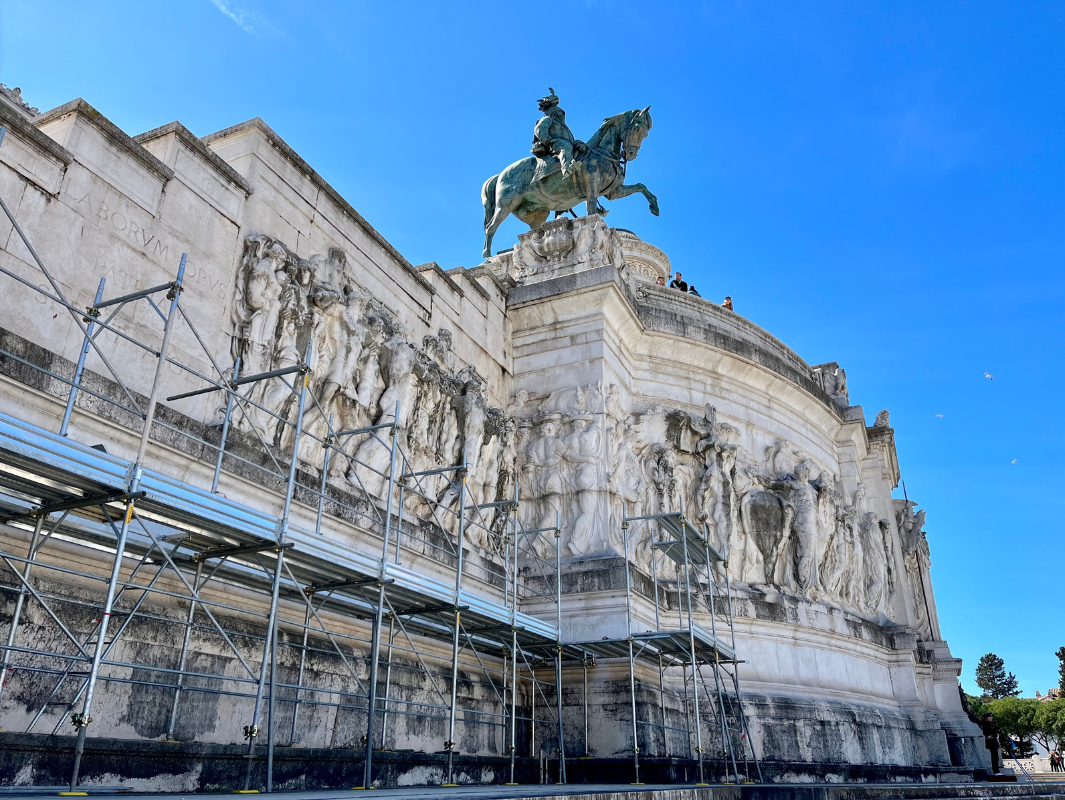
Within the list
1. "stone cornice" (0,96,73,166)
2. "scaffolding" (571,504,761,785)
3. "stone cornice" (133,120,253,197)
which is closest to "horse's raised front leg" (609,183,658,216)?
"scaffolding" (571,504,761,785)

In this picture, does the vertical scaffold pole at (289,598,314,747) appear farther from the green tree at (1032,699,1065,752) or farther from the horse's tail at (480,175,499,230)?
the green tree at (1032,699,1065,752)

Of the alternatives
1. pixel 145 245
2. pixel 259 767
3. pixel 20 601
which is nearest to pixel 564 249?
pixel 145 245

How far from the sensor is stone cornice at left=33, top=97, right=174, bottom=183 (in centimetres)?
1002

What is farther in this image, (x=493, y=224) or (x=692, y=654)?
(x=493, y=224)

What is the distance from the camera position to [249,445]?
1020 centimetres

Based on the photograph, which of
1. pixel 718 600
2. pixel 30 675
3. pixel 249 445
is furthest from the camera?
pixel 718 600

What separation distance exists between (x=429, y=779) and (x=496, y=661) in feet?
11.1

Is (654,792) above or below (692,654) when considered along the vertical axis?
below

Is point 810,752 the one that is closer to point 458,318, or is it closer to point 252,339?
point 458,318

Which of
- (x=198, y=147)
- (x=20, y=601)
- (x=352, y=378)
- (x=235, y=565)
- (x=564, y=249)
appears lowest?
(x=20, y=601)

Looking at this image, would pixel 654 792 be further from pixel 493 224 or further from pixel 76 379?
pixel 493 224

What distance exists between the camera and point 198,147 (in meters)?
11.4

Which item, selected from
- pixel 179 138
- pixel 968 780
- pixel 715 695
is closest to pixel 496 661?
pixel 715 695

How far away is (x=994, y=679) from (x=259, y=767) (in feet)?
434
